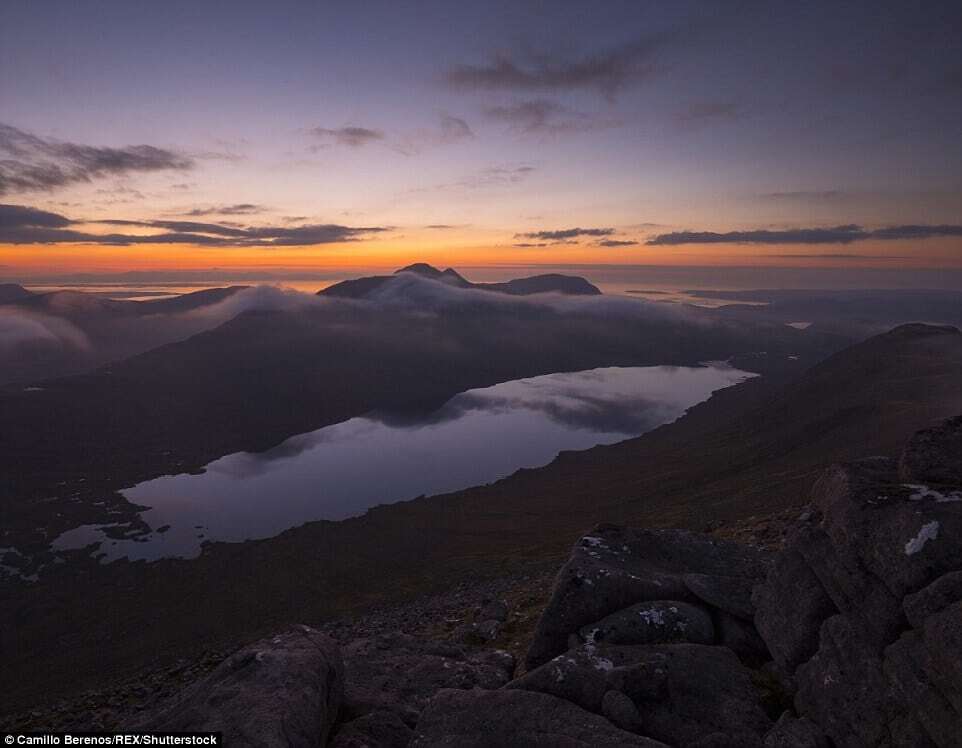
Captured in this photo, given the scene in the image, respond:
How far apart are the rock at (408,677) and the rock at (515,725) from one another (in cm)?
329

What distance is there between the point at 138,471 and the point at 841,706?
230942 mm

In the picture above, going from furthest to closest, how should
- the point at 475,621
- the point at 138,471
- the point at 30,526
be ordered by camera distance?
the point at 138,471 < the point at 30,526 < the point at 475,621

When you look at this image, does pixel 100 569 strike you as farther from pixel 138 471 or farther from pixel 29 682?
pixel 138 471

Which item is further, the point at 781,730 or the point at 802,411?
the point at 802,411

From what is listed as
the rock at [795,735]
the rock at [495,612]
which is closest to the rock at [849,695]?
the rock at [795,735]

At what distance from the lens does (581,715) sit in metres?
11.9

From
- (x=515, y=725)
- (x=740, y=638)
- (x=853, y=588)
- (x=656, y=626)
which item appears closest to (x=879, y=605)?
(x=853, y=588)

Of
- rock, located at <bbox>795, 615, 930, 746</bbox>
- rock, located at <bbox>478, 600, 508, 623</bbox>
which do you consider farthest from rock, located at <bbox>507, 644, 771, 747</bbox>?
rock, located at <bbox>478, 600, 508, 623</bbox>

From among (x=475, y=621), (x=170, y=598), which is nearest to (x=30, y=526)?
(x=170, y=598)

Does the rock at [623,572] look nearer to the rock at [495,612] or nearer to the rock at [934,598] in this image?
the rock at [934,598]

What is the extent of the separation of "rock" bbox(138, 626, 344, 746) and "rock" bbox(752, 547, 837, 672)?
12.4m

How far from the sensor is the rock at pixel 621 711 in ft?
39.0

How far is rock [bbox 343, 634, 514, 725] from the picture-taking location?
16109mm

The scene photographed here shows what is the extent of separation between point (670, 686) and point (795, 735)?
2.74 metres
